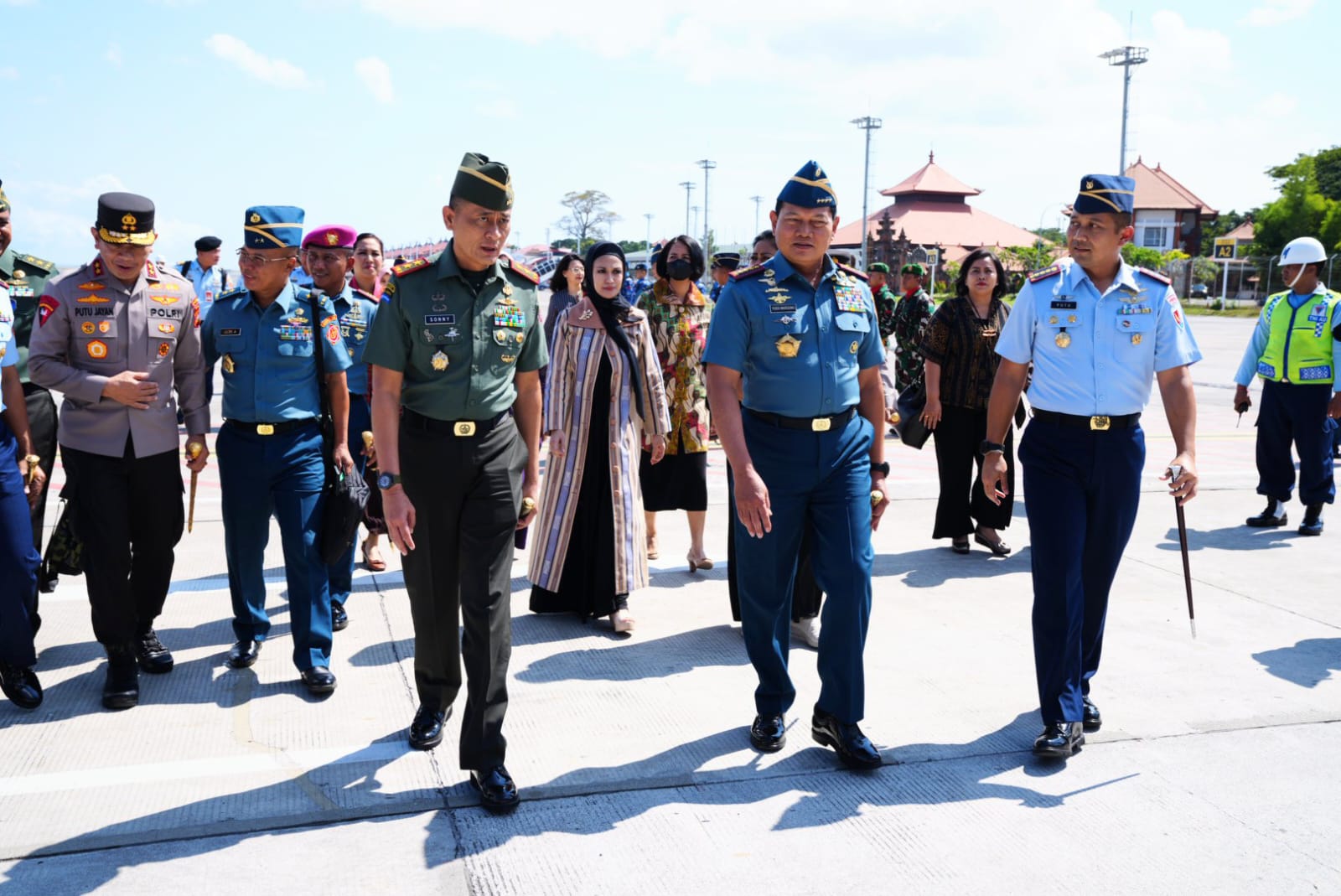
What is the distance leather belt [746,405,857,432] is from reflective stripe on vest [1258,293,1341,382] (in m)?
5.29

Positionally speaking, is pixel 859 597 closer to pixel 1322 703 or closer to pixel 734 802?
pixel 734 802

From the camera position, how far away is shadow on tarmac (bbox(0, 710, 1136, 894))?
10.9 ft

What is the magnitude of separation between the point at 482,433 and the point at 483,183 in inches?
32.1

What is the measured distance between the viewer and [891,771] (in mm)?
3953

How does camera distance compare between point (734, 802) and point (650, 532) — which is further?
point (650, 532)

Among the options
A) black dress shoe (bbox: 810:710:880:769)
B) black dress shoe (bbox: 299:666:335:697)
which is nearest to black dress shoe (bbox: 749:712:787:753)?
black dress shoe (bbox: 810:710:880:769)

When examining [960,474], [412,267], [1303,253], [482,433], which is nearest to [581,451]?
[482,433]

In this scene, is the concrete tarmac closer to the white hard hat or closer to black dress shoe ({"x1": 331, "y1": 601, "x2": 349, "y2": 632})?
black dress shoe ({"x1": 331, "y1": 601, "x2": 349, "y2": 632})

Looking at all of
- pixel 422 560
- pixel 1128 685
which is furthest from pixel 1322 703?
pixel 422 560

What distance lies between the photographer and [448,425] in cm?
370

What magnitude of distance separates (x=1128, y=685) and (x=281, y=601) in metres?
4.33

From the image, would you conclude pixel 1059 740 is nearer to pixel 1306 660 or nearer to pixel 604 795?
pixel 604 795

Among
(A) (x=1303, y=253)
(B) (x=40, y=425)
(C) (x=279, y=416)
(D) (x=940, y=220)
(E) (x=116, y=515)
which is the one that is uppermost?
(D) (x=940, y=220)

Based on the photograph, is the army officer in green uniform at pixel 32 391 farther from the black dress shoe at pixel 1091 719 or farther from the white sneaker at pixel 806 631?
the black dress shoe at pixel 1091 719
